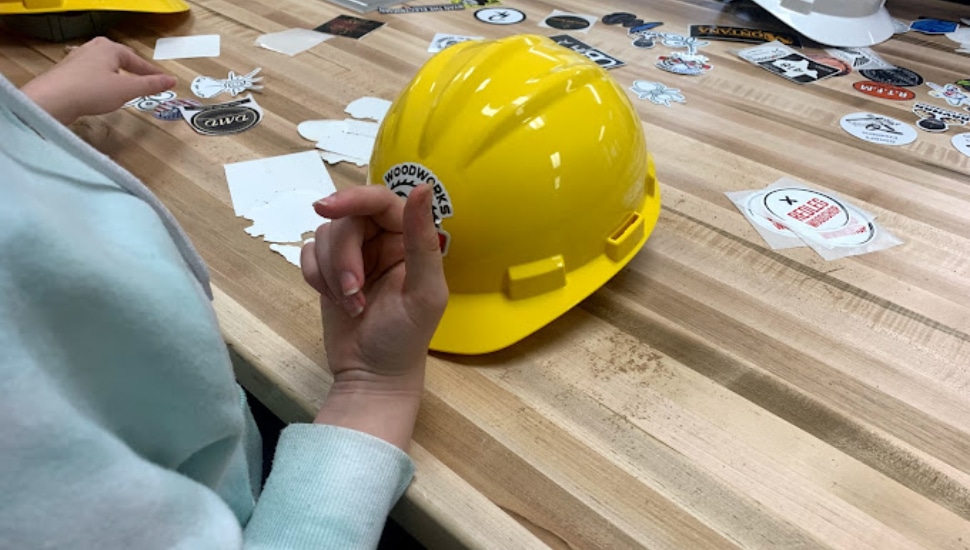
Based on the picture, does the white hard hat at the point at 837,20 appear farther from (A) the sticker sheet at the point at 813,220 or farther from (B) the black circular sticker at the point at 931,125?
(A) the sticker sheet at the point at 813,220

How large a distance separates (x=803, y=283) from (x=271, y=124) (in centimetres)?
52

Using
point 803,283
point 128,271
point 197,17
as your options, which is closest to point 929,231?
point 803,283

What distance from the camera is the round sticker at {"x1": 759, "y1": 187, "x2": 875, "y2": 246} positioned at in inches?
23.3

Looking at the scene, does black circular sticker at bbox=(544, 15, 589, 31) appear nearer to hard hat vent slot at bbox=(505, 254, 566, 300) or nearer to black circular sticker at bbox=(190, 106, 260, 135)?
black circular sticker at bbox=(190, 106, 260, 135)

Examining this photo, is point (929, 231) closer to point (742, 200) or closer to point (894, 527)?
point (742, 200)

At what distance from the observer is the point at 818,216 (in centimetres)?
62

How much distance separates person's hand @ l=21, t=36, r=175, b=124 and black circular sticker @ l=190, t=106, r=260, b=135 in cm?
5

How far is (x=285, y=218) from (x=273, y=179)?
6 centimetres

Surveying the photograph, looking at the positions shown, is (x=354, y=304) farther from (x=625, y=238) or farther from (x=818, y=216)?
(x=818, y=216)

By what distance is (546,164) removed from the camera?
1.55 ft

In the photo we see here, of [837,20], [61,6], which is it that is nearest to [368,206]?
[61,6]

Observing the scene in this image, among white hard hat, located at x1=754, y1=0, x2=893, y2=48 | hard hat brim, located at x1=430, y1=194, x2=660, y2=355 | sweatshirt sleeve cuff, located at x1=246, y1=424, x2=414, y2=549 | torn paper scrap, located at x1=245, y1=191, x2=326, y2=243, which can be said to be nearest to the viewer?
sweatshirt sleeve cuff, located at x1=246, y1=424, x2=414, y2=549

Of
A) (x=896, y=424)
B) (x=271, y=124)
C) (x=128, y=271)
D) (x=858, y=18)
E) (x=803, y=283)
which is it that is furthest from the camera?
(x=858, y=18)

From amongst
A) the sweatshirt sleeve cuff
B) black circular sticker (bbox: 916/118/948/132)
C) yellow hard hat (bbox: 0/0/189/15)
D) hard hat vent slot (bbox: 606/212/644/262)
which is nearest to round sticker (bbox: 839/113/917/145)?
black circular sticker (bbox: 916/118/948/132)
